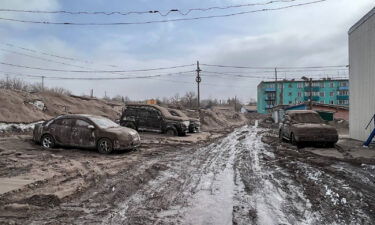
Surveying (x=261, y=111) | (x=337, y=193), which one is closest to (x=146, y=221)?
(x=337, y=193)

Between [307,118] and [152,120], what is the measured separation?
9.91m

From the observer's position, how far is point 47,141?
13.8 metres

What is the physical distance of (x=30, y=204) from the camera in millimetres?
5734

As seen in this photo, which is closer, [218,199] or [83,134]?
[218,199]

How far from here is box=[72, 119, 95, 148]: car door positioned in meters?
13.1

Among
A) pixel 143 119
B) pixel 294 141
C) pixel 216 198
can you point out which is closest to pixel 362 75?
pixel 294 141

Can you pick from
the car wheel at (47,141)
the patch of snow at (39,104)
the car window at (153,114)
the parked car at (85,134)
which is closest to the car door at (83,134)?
the parked car at (85,134)

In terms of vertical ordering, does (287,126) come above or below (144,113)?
below

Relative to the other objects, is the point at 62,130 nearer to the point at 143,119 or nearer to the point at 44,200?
the point at 44,200

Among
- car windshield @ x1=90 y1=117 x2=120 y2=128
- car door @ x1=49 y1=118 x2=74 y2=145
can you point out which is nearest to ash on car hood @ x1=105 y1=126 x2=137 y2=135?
car windshield @ x1=90 y1=117 x2=120 y2=128

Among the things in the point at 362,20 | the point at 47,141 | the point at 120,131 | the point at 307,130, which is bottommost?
the point at 47,141

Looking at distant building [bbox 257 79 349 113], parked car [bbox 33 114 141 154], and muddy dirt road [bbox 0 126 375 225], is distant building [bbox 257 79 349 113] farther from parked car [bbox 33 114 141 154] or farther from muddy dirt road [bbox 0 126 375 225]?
muddy dirt road [bbox 0 126 375 225]

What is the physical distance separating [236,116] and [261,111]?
165 ft

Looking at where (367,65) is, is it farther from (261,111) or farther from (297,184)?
(261,111)
